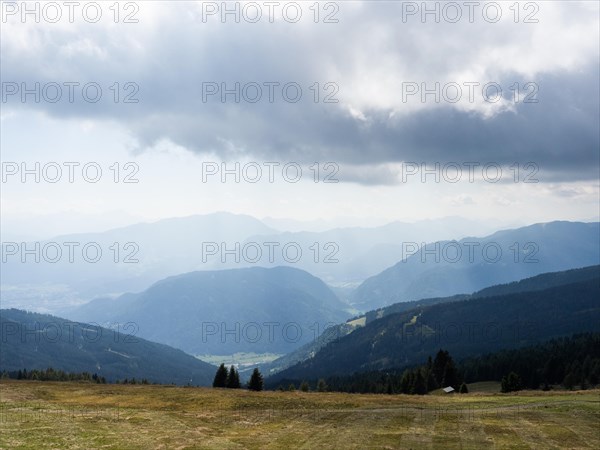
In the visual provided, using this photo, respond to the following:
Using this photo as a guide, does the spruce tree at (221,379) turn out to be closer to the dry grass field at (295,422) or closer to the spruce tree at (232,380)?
the spruce tree at (232,380)

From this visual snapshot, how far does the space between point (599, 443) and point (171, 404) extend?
4785cm

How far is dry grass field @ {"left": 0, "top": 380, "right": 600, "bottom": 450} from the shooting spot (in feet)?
124

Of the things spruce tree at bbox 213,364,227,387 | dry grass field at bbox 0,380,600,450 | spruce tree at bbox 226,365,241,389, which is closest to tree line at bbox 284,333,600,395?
spruce tree at bbox 226,365,241,389

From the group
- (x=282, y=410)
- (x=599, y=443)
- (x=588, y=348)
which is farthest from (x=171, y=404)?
(x=588, y=348)

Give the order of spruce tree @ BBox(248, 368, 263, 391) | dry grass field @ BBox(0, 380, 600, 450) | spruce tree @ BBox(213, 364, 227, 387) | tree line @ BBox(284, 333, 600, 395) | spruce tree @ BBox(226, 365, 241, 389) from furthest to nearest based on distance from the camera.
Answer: tree line @ BBox(284, 333, 600, 395) → spruce tree @ BBox(213, 364, 227, 387) → spruce tree @ BBox(226, 365, 241, 389) → spruce tree @ BBox(248, 368, 263, 391) → dry grass field @ BBox(0, 380, 600, 450)

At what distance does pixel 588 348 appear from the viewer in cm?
15612

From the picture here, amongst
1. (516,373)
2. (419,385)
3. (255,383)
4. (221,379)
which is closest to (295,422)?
(255,383)

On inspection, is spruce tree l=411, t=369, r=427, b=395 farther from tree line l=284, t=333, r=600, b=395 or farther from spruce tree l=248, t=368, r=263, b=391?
spruce tree l=248, t=368, r=263, b=391

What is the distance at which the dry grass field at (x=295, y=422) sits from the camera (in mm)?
37688

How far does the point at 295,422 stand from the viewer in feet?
157

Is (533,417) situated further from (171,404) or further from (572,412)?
(171,404)

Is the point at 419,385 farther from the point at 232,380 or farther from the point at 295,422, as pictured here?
the point at 295,422

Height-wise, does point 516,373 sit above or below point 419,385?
above

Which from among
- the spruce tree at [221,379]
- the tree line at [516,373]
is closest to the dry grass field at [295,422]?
the spruce tree at [221,379]
